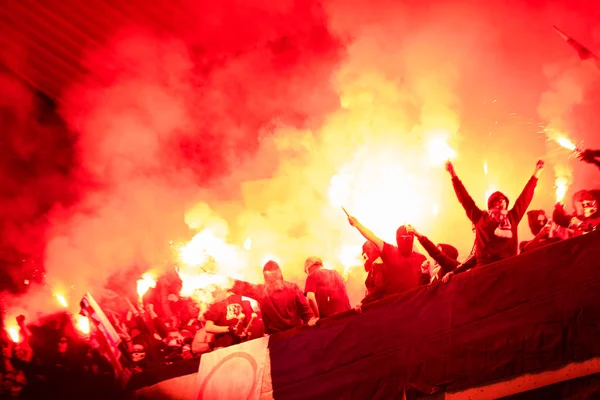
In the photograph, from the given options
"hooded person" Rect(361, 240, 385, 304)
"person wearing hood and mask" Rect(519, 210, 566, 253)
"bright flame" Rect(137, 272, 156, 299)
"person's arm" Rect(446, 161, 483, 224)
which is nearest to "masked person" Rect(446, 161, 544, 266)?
"person's arm" Rect(446, 161, 483, 224)

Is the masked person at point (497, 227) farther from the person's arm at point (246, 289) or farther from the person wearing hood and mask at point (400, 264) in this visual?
the person's arm at point (246, 289)

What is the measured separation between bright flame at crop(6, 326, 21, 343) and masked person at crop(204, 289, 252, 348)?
257 cm

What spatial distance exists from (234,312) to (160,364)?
86 cm

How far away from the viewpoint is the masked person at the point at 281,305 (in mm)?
4996

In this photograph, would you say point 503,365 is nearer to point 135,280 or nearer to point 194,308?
point 194,308

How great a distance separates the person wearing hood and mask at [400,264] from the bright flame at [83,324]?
11.2 feet

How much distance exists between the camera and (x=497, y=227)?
4281mm

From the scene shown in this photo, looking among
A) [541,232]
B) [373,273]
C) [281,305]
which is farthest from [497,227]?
[281,305]

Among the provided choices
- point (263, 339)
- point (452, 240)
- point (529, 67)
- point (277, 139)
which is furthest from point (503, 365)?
point (277, 139)

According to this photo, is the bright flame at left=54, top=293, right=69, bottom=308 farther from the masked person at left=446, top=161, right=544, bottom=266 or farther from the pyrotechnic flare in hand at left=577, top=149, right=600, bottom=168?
the pyrotechnic flare in hand at left=577, top=149, right=600, bottom=168

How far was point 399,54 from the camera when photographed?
7.09 m

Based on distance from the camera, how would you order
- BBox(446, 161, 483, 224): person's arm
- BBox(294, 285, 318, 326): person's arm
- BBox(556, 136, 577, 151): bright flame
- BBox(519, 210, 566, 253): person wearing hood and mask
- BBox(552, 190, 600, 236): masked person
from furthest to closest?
BBox(556, 136, 577, 151): bright flame
BBox(294, 285, 318, 326): person's arm
BBox(446, 161, 483, 224): person's arm
BBox(519, 210, 566, 253): person wearing hood and mask
BBox(552, 190, 600, 236): masked person

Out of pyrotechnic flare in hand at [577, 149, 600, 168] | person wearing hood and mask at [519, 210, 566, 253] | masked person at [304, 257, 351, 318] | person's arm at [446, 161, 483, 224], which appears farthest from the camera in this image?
masked person at [304, 257, 351, 318]

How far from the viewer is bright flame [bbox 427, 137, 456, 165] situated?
21.8 ft
